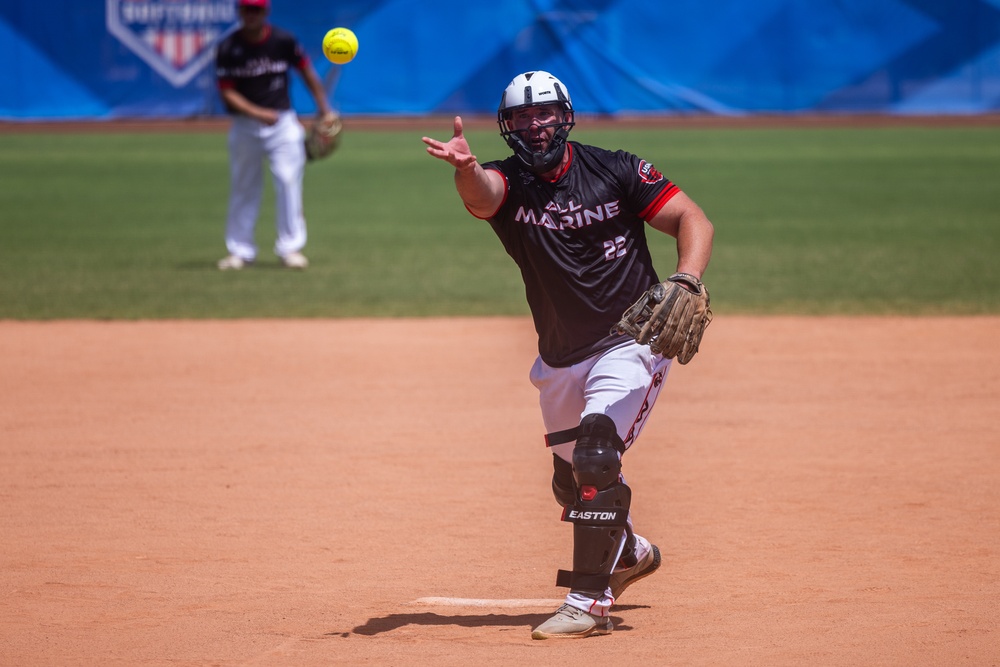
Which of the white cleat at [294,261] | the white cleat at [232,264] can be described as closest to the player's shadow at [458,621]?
the white cleat at [294,261]

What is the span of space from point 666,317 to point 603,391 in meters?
0.38

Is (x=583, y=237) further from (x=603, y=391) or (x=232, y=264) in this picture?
(x=232, y=264)

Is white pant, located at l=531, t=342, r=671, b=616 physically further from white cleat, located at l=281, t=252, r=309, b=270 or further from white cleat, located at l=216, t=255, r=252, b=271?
white cleat, located at l=216, t=255, r=252, b=271

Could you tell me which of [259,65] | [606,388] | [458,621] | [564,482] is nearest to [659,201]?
[606,388]

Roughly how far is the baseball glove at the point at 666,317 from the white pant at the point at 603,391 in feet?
0.59

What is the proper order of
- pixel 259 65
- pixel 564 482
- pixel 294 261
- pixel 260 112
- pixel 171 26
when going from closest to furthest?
pixel 564 482
pixel 260 112
pixel 259 65
pixel 294 261
pixel 171 26

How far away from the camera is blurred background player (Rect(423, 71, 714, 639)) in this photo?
477 cm

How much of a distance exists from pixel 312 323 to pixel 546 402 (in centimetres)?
626

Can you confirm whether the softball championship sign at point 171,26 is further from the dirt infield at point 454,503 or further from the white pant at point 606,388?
the white pant at point 606,388

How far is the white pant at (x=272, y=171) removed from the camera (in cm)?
1312

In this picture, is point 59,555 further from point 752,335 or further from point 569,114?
point 752,335

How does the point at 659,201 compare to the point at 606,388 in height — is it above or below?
above

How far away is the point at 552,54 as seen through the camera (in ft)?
101

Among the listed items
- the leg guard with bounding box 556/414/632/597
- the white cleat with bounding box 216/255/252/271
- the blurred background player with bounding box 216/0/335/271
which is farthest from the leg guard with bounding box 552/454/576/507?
the white cleat with bounding box 216/255/252/271
